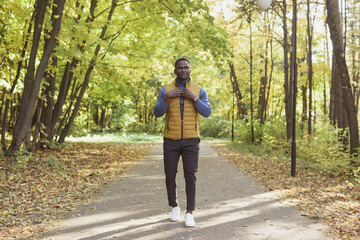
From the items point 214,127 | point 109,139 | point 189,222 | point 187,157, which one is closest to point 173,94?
point 187,157

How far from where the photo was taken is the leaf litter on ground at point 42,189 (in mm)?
4672

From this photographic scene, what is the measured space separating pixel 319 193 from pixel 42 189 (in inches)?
220

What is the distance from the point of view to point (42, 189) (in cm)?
689

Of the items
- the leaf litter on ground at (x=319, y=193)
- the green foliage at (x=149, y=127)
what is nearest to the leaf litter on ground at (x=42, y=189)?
the leaf litter on ground at (x=319, y=193)

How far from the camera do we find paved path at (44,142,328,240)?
168 inches

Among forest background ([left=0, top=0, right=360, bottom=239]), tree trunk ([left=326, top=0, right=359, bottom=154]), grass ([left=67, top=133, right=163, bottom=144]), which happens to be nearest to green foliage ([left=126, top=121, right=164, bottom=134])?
grass ([left=67, top=133, right=163, bottom=144])

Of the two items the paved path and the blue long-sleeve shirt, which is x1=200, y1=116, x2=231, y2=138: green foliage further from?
the blue long-sleeve shirt

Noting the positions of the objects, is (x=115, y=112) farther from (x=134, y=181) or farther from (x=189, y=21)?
(x=134, y=181)

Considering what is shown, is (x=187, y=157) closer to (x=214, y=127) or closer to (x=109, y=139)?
(x=109, y=139)

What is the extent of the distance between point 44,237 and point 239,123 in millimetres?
20013

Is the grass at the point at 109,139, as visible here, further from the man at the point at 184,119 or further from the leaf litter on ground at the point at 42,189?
the man at the point at 184,119

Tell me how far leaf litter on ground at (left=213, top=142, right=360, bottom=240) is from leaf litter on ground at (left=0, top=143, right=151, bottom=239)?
3715 mm

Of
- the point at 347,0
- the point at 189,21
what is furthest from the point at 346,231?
the point at 347,0

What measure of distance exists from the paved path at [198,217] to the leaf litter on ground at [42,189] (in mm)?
352
